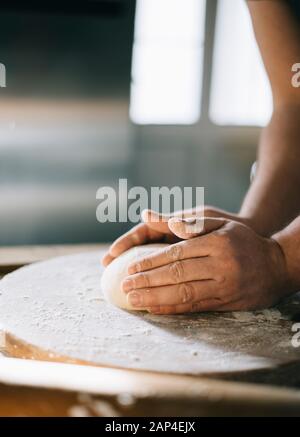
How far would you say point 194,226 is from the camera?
1039mm

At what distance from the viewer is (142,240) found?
1.23 m

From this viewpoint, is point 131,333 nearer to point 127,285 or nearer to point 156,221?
point 127,285

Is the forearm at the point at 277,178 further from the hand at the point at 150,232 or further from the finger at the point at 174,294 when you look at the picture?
the finger at the point at 174,294

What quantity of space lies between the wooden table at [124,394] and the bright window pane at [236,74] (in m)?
4.41

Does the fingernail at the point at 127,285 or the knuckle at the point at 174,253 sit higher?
the knuckle at the point at 174,253

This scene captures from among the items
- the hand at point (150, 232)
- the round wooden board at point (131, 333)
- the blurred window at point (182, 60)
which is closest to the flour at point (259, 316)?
the round wooden board at point (131, 333)

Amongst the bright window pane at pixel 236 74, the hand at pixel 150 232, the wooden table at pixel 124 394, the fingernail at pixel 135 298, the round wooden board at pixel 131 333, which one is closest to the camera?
the wooden table at pixel 124 394

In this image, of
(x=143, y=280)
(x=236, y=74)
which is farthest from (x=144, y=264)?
(x=236, y=74)

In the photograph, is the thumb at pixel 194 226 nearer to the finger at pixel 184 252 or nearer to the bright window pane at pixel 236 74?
the finger at pixel 184 252

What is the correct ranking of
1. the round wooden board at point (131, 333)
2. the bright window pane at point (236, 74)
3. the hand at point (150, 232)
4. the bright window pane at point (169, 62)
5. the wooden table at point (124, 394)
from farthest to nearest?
the bright window pane at point (236, 74), the bright window pane at point (169, 62), the hand at point (150, 232), the round wooden board at point (131, 333), the wooden table at point (124, 394)

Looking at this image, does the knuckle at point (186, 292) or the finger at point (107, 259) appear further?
the finger at point (107, 259)

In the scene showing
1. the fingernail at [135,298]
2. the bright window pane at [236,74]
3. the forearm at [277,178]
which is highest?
the bright window pane at [236,74]

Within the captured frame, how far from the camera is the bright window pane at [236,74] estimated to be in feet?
15.6

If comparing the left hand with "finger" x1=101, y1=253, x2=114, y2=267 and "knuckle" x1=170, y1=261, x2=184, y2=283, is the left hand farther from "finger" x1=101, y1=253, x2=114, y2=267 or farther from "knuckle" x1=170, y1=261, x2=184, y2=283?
"finger" x1=101, y1=253, x2=114, y2=267
